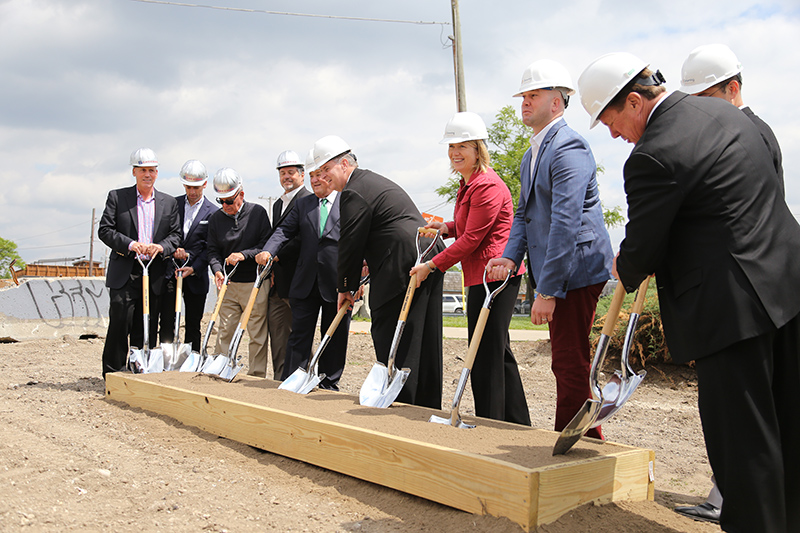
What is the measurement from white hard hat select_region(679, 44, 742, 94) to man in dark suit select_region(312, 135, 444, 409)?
189cm

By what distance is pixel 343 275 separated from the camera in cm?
457

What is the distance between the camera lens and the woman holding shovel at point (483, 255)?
3.77 metres

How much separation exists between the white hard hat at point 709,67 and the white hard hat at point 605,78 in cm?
116

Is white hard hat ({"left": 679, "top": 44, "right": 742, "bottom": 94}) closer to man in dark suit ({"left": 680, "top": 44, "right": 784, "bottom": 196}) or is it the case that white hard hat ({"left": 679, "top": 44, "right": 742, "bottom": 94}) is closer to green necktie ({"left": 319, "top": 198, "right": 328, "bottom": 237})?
man in dark suit ({"left": 680, "top": 44, "right": 784, "bottom": 196})

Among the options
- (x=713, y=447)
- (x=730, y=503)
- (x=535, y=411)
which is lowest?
(x=535, y=411)

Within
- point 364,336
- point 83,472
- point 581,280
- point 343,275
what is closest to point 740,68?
point 581,280

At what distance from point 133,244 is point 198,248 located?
0.81 meters

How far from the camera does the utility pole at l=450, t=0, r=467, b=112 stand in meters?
14.9

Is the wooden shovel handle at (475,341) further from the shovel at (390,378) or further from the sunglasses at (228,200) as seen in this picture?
the sunglasses at (228,200)

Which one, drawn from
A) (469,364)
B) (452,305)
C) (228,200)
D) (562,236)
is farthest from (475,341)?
(452,305)

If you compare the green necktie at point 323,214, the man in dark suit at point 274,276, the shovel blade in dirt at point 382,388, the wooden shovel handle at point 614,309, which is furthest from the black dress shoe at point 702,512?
Result: the man in dark suit at point 274,276

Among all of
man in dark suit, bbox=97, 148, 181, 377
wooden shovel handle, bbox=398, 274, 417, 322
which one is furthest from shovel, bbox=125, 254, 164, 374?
wooden shovel handle, bbox=398, 274, 417, 322

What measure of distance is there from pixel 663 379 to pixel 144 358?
17.9 ft

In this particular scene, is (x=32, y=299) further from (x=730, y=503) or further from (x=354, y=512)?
(x=730, y=503)
